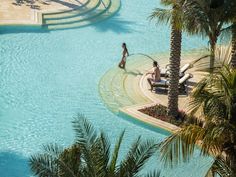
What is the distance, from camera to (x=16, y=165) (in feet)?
59.1

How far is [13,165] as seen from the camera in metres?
18.0

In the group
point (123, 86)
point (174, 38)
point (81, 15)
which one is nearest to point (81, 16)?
point (81, 15)

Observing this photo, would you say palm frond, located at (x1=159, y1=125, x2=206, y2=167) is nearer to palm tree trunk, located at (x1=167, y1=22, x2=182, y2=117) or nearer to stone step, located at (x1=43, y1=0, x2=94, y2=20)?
palm tree trunk, located at (x1=167, y1=22, x2=182, y2=117)

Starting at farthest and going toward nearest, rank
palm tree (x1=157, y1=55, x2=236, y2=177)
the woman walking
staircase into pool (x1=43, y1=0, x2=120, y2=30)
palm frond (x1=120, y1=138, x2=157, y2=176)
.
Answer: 1. staircase into pool (x1=43, y1=0, x2=120, y2=30)
2. the woman walking
3. palm frond (x1=120, y1=138, x2=157, y2=176)
4. palm tree (x1=157, y1=55, x2=236, y2=177)

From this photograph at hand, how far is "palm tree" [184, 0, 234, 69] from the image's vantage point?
1770cm

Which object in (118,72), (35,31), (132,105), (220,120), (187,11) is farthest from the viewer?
(35,31)

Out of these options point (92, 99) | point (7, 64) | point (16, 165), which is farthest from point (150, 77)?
point (16, 165)

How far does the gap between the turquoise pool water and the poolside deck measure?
0.39m

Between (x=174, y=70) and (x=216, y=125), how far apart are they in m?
9.01

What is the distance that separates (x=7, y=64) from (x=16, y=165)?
844cm

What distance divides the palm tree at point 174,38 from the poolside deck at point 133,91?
0.88m

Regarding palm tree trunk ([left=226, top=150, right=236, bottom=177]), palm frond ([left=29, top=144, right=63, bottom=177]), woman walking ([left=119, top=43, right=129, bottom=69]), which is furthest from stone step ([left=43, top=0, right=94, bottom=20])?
palm tree trunk ([left=226, top=150, right=236, bottom=177])

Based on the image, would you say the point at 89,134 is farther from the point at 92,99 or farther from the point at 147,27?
the point at 147,27

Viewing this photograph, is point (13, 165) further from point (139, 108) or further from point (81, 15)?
point (81, 15)
